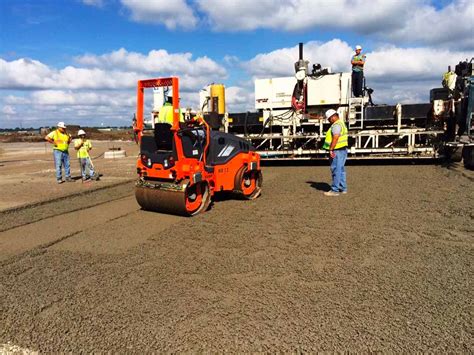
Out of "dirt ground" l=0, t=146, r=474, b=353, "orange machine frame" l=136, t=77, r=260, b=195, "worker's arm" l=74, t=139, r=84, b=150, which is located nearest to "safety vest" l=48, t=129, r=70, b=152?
"worker's arm" l=74, t=139, r=84, b=150

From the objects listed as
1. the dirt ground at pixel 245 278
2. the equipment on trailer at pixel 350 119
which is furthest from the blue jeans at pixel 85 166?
the equipment on trailer at pixel 350 119

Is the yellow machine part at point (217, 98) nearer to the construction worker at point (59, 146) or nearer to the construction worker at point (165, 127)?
the construction worker at point (59, 146)

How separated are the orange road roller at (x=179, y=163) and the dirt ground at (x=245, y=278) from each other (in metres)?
0.32

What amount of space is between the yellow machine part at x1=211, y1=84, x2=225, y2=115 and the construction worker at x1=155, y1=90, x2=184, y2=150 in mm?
6482

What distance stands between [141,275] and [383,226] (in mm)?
3209

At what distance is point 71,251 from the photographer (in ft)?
14.5

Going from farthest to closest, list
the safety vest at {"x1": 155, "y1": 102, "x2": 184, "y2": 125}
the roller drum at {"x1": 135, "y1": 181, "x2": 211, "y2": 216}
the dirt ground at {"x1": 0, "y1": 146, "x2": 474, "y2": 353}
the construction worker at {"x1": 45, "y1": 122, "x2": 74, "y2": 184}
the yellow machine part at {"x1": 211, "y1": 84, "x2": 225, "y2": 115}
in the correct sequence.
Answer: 1. the yellow machine part at {"x1": 211, "y1": 84, "x2": 225, "y2": 115}
2. the construction worker at {"x1": 45, "y1": 122, "x2": 74, "y2": 184}
3. the safety vest at {"x1": 155, "y1": 102, "x2": 184, "y2": 125}
4. the roller drum at {"x1": 135, "y1": 181, "x2": 211, "y2": 216}
5. the dirt ground at {"x1": 0, "y1": 146, "x2": 474, "y2": 353}

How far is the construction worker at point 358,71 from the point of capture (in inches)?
435

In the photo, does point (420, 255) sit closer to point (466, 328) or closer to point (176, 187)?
point (466, 328)

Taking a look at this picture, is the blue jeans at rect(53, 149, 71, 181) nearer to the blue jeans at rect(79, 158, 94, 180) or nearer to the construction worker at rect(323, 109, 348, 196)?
the blue jeans at rect(79, 158, 94, 180)

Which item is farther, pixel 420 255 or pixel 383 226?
pixel 383 226

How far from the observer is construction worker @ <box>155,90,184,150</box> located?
18.7 ft

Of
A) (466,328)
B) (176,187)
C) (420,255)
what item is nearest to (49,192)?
(176,187)

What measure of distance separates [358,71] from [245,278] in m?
9.30
